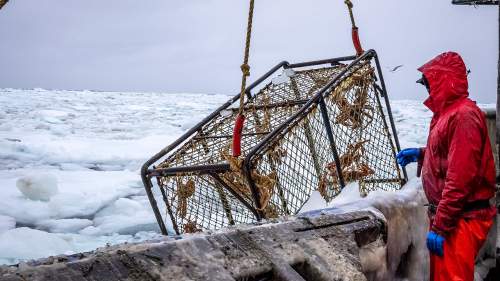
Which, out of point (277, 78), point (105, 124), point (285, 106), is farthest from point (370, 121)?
point (105, 124)

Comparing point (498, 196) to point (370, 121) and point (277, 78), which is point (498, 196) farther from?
point (277, 78)

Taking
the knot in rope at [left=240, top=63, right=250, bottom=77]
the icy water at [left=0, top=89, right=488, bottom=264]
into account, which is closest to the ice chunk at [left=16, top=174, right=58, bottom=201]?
the icy water at [left=0, top=89, right=488, bottom=264]

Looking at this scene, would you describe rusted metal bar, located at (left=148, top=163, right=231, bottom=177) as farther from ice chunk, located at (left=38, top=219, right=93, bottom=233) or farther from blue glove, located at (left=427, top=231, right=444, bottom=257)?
ice chunk, located at (left=38, top=219, right=93, bottom=233)

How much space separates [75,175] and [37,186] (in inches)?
59.4

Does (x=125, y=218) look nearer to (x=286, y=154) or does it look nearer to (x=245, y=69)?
(x=286, y=154)

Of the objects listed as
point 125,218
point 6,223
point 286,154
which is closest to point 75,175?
point 125,218

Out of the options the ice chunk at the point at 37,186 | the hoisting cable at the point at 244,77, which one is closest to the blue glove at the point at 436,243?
the hoisting cable at the point at 244,77

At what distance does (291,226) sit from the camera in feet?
5.18

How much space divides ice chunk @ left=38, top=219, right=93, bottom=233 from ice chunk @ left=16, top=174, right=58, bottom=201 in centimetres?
60

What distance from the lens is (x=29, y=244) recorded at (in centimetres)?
399

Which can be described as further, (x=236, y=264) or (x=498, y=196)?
(x=498, y=196)

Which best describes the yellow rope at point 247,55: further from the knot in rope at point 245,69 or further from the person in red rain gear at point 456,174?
the person in red rain gear at point 456,174

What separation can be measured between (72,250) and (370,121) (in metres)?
3.22

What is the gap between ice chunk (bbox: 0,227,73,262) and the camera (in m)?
3.78
